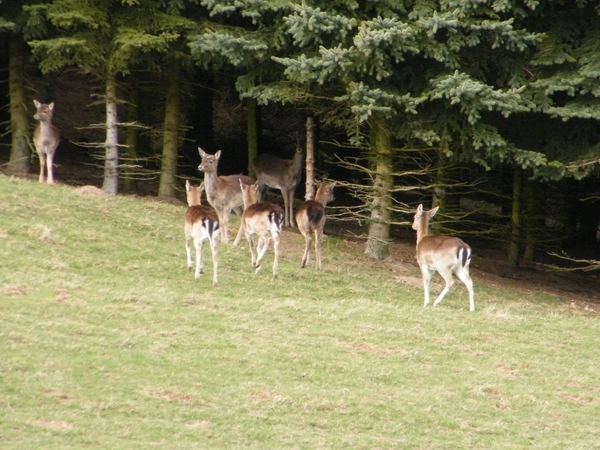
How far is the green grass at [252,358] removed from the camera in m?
10.2

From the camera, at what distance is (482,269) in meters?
25.0

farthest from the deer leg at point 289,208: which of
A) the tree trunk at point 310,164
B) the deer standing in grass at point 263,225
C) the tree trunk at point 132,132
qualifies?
the deer standing in grass at point 263,225

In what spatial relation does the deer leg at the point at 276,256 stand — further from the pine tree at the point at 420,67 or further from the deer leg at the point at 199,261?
the pine tree at the point at 420,67

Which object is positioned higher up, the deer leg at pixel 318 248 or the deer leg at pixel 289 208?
the deer leg at pixel 289 208

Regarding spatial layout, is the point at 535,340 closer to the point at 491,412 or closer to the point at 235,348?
Result: the point at 491,412

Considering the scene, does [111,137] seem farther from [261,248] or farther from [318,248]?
[261,248]

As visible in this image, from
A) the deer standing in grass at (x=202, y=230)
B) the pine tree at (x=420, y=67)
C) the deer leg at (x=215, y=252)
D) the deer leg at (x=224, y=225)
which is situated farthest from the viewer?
the deer leg at (x=224, y=225)

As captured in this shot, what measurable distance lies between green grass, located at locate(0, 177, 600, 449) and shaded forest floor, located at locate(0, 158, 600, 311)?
2829 millimetres

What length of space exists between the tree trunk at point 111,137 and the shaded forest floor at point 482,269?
3.14ft

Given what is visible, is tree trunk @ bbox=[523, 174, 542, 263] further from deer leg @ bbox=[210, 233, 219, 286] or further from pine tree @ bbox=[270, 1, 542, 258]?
deer leg @ bbox=[210, 233, 219, 286]

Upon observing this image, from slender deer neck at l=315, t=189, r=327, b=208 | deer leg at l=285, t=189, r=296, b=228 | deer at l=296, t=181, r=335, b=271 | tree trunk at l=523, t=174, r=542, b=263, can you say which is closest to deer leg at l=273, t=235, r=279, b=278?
deer at l=296, t=181, r=335, b=271

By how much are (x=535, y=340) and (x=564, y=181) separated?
491 inches

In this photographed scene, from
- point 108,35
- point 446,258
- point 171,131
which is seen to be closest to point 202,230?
point 446,258

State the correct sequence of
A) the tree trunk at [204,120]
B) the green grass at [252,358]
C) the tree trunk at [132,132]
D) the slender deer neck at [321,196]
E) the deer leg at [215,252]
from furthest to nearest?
the tree trunk at [204,120] < the tree trunk at [132,132] < the slender deer neck at [321,196] < the deer leg at [215,252] < the green grass at [252,358]
